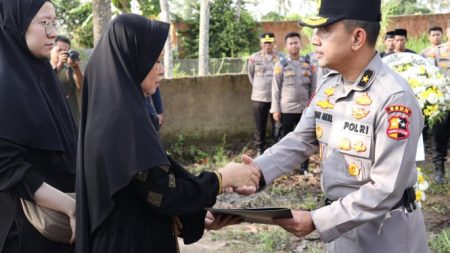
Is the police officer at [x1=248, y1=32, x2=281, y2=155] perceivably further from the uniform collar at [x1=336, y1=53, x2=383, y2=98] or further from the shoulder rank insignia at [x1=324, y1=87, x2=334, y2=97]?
the uniform collar at [x1=336, y1=53, x2=383, y2=98]

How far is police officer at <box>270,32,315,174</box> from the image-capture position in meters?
7.55

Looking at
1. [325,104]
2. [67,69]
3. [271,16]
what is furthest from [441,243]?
[271,16]

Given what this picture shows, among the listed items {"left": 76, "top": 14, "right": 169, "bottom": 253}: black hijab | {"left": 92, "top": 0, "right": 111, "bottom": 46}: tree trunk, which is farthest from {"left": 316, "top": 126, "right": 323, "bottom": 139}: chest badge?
{"left": 92, "top": 0, "right": 111, "bottom": 46}: tree trunk

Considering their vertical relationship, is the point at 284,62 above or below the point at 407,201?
below

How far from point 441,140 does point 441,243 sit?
9.41 feet

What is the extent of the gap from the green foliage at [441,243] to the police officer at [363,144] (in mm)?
2242

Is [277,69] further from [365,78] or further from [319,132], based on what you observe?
[365,78]

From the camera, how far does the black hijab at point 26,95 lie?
2.36 meters

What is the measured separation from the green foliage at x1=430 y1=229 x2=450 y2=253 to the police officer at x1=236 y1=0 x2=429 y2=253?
2.24 metres

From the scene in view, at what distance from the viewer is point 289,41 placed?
762 cm

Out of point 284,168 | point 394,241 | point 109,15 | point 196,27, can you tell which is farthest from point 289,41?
point 196,27

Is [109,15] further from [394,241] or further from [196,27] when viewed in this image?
[196,27]

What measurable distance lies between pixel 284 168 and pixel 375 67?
73cm

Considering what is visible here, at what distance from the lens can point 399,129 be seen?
202 cm
